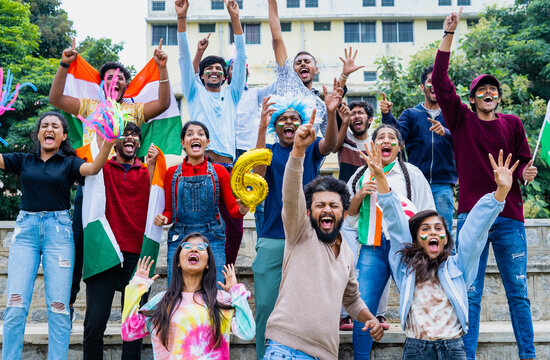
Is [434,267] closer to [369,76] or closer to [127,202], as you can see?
[127,202]

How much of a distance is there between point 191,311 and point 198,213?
1.01 m

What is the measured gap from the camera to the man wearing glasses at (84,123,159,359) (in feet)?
15.1

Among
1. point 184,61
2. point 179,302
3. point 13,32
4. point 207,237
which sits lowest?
point 179,302

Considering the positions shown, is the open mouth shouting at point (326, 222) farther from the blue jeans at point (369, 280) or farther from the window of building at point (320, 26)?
the window of building at point (320, 26)

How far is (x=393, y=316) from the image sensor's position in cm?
594

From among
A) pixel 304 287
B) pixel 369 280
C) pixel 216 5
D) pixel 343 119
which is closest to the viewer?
pixel 304 287

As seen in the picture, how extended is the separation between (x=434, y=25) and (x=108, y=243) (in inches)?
1109

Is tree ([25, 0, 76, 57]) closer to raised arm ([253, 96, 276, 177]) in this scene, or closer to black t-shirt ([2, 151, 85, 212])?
black t-shirt ([2, 151, 85, 212])

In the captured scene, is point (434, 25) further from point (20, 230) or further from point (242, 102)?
point (20, 230)

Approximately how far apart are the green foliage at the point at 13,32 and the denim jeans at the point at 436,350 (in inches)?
549

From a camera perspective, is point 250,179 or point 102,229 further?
point 102,229

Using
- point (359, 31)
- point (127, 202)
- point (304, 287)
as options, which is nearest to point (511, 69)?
point (359, 31)

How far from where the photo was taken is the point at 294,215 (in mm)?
3676

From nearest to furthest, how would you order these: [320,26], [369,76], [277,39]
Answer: [277,39], [369,76], [320,26]
